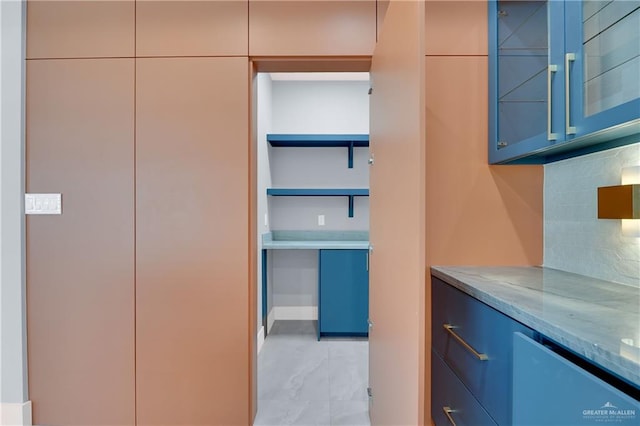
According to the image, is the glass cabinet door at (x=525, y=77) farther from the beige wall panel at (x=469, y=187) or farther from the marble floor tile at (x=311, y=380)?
the marble floor tile at (x=311, y=380)

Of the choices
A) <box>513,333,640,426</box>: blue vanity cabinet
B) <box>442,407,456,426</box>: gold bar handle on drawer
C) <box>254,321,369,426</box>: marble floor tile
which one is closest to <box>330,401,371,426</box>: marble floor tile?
<box>254,321,369,426</box>: marble floor tile

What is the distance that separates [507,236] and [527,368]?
2.85 feet

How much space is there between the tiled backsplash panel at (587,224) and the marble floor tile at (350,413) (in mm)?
1329

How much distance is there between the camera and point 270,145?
3406 millimetres

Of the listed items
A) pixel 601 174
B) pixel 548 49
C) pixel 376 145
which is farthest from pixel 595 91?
pixel 376 145

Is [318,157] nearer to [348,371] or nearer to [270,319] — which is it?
[270,319]

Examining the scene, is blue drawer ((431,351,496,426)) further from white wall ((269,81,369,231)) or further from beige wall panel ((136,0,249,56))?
white wall ((269,81,369,231))

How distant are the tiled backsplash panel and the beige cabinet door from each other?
0.79m

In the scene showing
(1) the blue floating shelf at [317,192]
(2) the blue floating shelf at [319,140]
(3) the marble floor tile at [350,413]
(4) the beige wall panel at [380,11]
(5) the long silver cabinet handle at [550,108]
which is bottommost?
(3) the marble floor tile at [350,413]

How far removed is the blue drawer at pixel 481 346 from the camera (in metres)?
0.92

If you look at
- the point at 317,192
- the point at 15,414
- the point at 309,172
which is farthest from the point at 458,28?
the point at 15,414

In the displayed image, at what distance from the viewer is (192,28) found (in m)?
1.70

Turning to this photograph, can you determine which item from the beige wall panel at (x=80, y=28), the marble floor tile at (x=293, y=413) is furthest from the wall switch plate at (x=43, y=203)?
the marble floor tile at (x=293, y=413)

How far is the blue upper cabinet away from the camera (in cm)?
95
